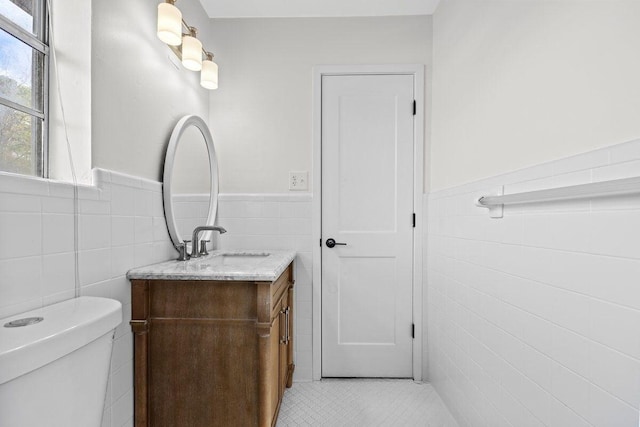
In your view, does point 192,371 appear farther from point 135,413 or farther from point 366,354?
point 366,354

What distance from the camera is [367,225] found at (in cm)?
219

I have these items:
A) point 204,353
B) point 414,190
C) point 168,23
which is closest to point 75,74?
point 168,23

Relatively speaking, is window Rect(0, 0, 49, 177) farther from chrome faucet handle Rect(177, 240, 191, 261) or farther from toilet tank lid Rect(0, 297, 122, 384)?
chrome faucet handle Rect(177, 240, 191, 261)

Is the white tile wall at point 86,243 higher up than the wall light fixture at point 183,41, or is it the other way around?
the wall light fixture at point 183,41

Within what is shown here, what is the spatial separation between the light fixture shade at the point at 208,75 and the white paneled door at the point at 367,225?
2.27 ft

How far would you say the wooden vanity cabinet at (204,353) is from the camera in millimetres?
1292

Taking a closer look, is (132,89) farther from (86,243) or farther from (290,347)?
(290,347)

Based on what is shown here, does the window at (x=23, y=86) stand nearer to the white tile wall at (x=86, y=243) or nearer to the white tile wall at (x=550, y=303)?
the white tile wall at (x=86, y=243)

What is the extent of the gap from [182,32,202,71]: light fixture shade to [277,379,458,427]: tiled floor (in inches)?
75.6

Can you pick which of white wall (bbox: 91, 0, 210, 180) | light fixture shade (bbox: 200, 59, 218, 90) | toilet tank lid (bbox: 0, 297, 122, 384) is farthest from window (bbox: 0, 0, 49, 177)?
light fixture shade (bbox: 200, 59, 218, 90)

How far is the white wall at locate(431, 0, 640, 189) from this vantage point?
2.69 feet

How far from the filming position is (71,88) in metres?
1.11

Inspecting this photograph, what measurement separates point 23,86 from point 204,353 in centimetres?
108

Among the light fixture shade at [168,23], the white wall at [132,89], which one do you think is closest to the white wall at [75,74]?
the white wall at [132,89]
